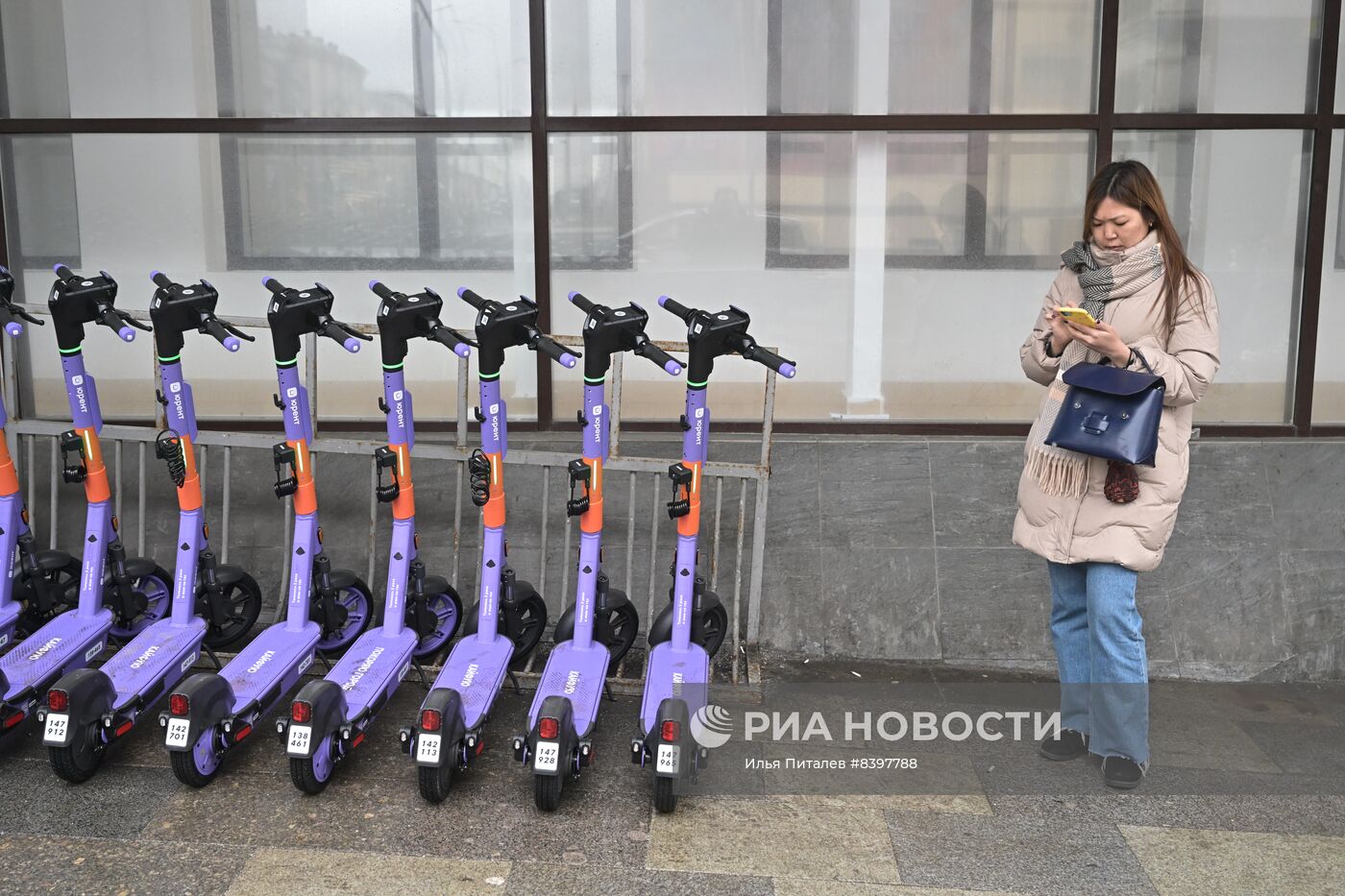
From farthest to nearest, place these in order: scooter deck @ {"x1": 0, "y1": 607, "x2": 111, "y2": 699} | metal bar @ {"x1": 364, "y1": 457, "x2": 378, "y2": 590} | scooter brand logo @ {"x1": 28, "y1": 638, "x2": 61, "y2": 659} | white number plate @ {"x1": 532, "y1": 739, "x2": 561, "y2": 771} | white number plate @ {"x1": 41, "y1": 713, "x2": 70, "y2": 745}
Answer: metal bar @ {"x1": 364, "y1": 457, "x2": 378, "y2": 590} → scooter brand logo @ {"x1": 28, "y1": 638, "x2": 61, "y2": 659} → scooter deck @ {"x1": 0, "y1": 607, "x2": 111, "y2": 699} → white number plate @ {"x1": 41, "y1": 713, "x2": 70, "y2": 745} → white number plate @ {"x1": 532, "y1": 739, "x2": 561, "y2": 771}

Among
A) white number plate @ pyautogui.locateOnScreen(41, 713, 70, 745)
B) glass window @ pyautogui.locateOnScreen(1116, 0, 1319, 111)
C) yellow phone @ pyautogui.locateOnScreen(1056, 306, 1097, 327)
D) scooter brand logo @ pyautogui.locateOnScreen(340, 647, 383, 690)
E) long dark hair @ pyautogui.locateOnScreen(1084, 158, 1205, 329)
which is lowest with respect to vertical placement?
white number plate @ pyautogui.locateOnScreen(41, 713, 70, 745)

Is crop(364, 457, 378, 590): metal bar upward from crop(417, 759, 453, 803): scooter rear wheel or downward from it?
upward

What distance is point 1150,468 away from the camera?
13.5 feet

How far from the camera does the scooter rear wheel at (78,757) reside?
403 cm

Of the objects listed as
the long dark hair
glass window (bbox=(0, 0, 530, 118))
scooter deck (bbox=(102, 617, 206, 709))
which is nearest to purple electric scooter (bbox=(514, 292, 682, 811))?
scooter deck (bbox=(102, 617, 206, 709))

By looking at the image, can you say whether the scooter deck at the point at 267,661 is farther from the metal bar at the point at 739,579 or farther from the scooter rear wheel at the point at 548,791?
→ the metal bar at the point at 739,579

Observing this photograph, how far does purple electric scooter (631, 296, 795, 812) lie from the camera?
3.97m

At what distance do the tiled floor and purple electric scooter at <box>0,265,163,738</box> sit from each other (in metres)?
0.28

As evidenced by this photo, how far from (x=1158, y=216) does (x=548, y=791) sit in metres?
2.84

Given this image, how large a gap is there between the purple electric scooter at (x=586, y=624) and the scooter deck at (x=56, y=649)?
5.98 feet

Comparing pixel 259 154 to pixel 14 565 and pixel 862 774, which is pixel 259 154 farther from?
pixel 862 774

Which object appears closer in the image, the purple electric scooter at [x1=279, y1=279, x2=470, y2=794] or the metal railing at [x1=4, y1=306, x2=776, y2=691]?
the purple electric scooter at [x1=279, y1=279, x2=470, y2=794]

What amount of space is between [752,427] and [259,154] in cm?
281

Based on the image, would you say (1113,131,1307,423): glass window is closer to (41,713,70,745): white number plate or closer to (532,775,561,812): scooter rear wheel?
(532,775,561,812): scooter rear wheel
